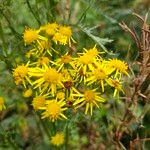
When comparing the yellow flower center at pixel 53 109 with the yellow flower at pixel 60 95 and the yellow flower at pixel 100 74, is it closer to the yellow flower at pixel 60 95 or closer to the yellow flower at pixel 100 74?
the yellow flower at pixel 60 95

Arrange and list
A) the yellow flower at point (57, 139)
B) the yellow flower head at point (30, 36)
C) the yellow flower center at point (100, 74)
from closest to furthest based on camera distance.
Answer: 1. the yellow flower center at point (100, 74)
2. the yellow flower head at point (30, 36)
3. the yellow flower at point (57, 139)

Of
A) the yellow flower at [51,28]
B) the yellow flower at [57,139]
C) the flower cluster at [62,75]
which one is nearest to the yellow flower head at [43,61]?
the flower cluster at [62,75]

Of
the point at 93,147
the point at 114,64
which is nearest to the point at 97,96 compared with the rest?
the point at 114,64

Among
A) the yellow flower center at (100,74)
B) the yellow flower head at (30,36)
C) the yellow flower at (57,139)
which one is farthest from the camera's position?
the yellow flower at (57,139)

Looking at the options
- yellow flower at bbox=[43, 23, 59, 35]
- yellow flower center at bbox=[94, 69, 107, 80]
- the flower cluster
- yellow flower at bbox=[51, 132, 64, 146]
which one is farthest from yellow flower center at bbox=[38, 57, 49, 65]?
yellow flower at bbox=[51, 132, 64, 146]

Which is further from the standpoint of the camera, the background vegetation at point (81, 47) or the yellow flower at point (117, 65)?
the background vegetation at point (81, 47)

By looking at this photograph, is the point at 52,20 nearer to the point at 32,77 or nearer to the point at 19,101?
the point at 32,77
